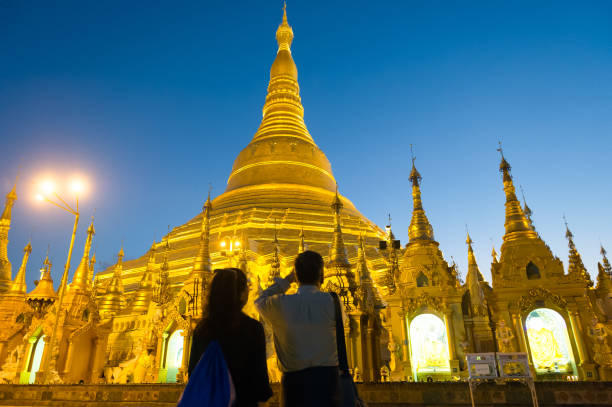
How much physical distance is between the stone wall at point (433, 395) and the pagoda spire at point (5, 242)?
68.6 feet

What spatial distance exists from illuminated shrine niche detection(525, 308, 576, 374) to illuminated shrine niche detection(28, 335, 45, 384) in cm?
1929

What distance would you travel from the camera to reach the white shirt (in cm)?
288

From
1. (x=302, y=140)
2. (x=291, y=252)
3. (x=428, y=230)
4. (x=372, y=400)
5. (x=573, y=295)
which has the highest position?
(x=302, y=140)

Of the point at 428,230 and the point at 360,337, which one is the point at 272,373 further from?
the point at 428,230

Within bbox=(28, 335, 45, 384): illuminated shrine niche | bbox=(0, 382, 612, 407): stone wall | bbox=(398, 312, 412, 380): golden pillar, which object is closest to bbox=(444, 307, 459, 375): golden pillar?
bbox=(398, 312, 412, 380): golden pillar

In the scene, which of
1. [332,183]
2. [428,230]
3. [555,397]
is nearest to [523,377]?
[555,397]

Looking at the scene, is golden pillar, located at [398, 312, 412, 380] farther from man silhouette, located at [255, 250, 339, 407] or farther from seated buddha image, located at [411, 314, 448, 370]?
man silhouette, located at [255, 250, 339, 407]

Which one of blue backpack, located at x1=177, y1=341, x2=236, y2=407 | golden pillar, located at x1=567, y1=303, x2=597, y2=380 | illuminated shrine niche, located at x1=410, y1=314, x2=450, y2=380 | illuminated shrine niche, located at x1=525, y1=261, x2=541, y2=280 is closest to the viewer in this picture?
Answer: blue backpack, located at x1=177, y1=341, x2=236, y2=407

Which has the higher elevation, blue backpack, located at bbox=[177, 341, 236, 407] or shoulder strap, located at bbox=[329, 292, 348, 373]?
shoulder strap, located at bbox=[329, 292, 348, 373]

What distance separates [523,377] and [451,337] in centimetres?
575

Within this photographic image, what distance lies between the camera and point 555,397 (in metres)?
6.73

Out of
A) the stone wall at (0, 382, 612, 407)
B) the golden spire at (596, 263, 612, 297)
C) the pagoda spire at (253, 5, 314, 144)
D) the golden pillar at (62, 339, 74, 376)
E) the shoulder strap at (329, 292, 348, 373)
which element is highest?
the pagoda spire at (253, 5, 314, 144)

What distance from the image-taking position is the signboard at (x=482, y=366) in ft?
22.1

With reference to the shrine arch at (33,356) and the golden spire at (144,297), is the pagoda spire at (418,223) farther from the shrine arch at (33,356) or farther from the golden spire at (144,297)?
the shrine arch at (33,356)
